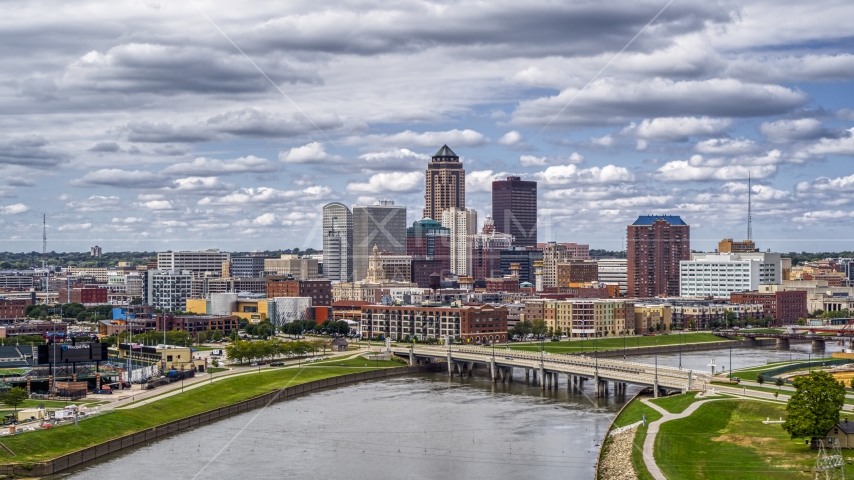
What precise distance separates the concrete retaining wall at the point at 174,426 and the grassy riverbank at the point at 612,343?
3256cm

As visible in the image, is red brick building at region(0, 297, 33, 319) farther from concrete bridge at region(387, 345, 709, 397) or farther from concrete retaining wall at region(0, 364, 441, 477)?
concrete retaining wall at region(0, 364, 441, 477)

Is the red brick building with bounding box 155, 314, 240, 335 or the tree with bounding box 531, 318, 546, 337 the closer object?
the red brick building with bounding box 155, 314, 240, 335

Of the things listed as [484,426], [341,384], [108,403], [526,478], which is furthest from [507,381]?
[526,478]

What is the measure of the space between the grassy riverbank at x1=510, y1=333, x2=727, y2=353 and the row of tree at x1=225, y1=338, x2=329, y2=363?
94.7ft

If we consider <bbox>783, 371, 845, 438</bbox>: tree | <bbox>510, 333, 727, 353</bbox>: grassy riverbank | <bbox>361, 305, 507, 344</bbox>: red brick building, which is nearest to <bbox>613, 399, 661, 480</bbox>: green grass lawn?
<bbox>783, 371, 845, 438</bbox>: tree

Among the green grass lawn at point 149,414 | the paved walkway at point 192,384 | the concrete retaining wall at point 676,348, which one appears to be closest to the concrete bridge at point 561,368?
the paved walkway at point 192,384

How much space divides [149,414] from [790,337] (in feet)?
345

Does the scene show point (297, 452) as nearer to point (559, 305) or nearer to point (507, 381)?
point (507, 381)

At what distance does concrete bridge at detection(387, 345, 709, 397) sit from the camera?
294ft

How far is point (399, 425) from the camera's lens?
251ft

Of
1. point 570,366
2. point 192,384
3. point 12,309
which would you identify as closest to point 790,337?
point 570,366

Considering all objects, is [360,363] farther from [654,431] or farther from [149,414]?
[654,431]

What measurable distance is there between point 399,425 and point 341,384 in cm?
2824

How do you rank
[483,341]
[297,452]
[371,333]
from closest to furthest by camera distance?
[297,452]
[483,341]
[371,333]
